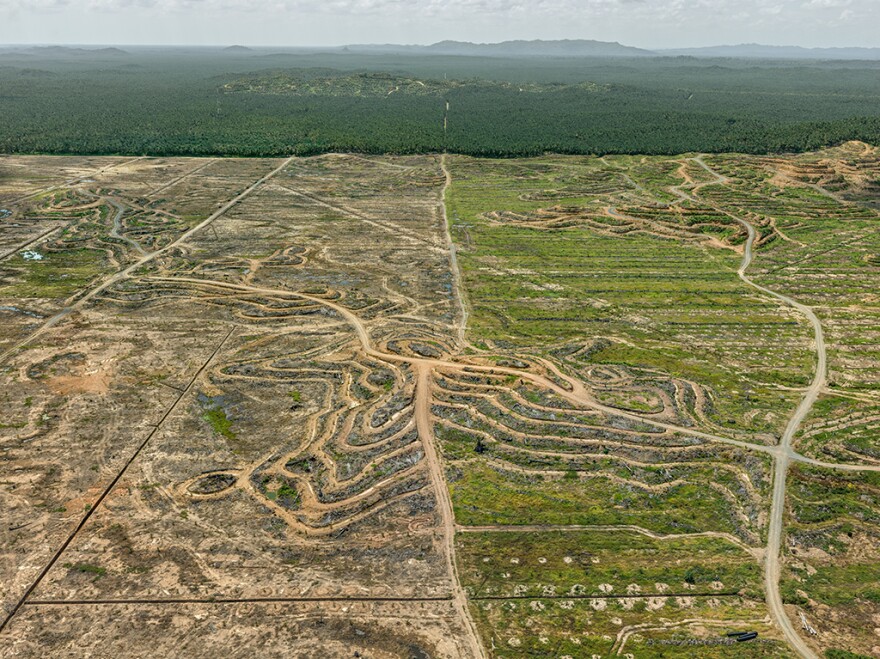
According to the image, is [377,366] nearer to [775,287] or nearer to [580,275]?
[580,275]

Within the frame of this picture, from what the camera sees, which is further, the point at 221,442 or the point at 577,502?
the point at 221,442

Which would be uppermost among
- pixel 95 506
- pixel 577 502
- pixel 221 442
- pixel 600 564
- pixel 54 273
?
pixel 54 273

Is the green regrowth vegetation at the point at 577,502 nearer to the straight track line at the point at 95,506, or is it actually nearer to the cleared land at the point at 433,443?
the cleared land at the point at 433,443

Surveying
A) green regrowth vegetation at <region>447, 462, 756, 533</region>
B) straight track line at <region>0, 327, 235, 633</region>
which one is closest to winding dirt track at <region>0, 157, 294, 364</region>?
straight track line at <region>0, 327, 235, 633</region>

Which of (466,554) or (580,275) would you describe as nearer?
(466,554)

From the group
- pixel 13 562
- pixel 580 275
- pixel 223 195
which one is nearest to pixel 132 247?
pixel 223 195

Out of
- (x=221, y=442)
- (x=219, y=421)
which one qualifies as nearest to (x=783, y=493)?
(x=221, y=442)

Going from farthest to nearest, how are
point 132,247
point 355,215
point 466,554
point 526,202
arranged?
point 526,202, point 355,215, point 132,247, point 466,554

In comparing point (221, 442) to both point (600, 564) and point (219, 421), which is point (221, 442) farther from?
point (600, 564)
